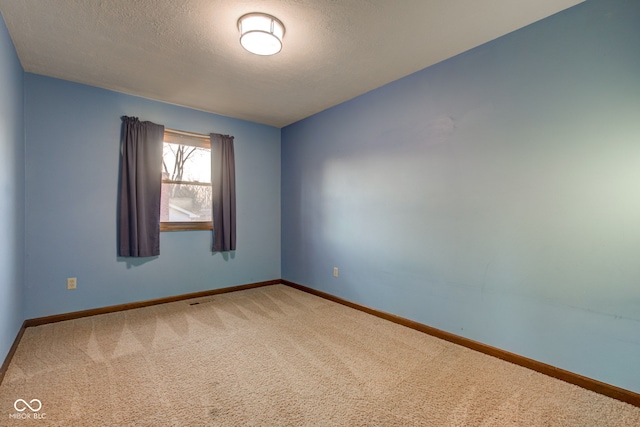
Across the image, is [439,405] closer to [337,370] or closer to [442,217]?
[337,370]

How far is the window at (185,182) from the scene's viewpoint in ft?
11.8

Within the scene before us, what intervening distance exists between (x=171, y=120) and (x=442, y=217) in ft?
10.8

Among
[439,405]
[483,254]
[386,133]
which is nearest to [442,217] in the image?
[483,254]

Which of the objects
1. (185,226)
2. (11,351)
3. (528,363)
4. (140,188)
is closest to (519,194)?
(528,363)

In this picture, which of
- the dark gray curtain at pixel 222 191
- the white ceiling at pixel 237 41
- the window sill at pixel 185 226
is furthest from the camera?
the dark gray curtain at pixel 222 191

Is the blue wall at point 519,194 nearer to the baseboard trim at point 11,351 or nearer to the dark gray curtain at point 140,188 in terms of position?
the dark gray curtain at point 140,188

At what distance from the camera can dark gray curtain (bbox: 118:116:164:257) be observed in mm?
3236

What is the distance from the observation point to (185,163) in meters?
3.75

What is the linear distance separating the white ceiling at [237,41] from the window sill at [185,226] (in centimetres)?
152

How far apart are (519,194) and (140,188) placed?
368 cm

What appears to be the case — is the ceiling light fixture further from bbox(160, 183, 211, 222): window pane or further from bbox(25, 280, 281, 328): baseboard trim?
bbox(25, 280, 281, 328): baseboard trim

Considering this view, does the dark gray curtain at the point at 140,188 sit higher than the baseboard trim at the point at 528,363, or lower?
higher

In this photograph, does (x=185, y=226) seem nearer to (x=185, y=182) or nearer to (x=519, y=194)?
(x=185, y=182)

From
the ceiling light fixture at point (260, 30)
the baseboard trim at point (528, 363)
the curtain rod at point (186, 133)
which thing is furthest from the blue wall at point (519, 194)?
the curtain rod at point (186, 133)
